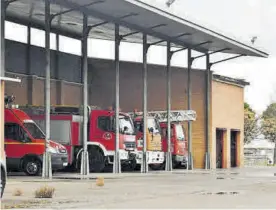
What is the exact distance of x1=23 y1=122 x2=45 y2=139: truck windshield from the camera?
2706 centimetres

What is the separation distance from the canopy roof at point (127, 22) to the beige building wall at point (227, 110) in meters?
2.74

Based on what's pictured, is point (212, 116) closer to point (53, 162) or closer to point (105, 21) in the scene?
point (105, 21)

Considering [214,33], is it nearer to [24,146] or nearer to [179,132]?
[179,132]

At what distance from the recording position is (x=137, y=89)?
40281mm

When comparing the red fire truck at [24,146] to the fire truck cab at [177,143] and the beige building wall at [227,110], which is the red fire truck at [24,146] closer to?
the fire truck cab at [177,143]

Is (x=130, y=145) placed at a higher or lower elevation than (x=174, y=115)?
lower

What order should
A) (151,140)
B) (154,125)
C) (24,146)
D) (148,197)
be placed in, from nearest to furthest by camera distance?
(148,197) < (24,146) < (151,140) < (154,125)

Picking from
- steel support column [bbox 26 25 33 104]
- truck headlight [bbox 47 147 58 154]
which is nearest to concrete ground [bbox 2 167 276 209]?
truck headlight [bbox 47 147 58 154]

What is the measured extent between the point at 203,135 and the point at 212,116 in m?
1.22

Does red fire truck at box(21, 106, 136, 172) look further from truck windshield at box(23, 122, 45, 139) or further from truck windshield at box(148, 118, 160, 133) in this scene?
truck windshield at box(23, 122, 45, 139)

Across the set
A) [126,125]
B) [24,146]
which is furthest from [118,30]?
[24,146]

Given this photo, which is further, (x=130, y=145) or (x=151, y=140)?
(x=151, y=140)

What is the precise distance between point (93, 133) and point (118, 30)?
5.27m

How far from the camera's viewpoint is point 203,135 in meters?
39.6
